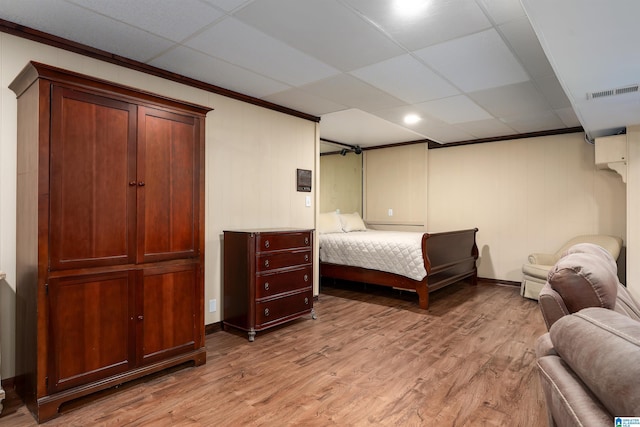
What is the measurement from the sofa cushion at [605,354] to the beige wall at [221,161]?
9.62 ft

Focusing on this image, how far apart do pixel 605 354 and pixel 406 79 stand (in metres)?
2.77

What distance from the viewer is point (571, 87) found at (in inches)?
102

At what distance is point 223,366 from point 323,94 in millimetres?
2649

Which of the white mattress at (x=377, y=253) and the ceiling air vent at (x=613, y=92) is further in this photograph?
the white mattress at (x=377, y=253)

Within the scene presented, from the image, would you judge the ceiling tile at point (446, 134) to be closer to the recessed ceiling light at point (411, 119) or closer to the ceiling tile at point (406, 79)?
the recessed ceiling light at point (411, 119)

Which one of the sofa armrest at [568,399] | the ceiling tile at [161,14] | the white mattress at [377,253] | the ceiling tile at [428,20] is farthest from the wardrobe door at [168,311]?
the white mattress at [377,253]

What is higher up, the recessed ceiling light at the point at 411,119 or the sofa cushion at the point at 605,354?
the recessed ceiling light at the point at 411,119

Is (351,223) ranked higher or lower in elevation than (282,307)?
higher

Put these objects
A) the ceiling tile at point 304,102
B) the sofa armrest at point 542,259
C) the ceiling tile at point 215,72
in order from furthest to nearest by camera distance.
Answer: the sofa armrest at point 542,259
the ceiling tile at point 304,102
the ceiling tile at point 215,72

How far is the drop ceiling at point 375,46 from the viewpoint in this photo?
203 cm

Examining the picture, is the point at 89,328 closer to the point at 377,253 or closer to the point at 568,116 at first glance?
the point at 377,253

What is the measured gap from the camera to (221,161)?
3.47 metres

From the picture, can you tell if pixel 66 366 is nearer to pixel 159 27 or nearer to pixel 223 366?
pixel 223 366

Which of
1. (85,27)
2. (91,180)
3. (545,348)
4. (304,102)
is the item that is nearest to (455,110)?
(304,102)
